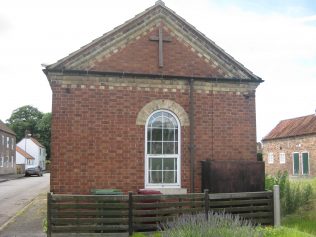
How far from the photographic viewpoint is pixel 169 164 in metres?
12.0

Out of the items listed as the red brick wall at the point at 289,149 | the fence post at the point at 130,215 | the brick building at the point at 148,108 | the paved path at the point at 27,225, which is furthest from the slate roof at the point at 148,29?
the red brick wall at the point at 289,149

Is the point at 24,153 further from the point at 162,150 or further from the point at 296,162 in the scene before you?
the point at 162,150

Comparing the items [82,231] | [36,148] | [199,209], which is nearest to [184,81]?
[199,209]

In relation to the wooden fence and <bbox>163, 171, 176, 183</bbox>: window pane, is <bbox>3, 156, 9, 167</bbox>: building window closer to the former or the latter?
<bbox>163, 171, 176, 183</bbox>: window pane

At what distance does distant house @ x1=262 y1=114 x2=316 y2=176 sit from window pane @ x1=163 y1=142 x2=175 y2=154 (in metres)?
22.6

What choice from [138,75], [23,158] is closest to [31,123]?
[23,158]

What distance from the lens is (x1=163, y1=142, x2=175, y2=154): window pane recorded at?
11977 millimetres

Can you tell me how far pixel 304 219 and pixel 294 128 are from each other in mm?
25532

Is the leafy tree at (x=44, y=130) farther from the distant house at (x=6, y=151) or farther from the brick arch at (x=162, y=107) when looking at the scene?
the brick arch at (x=162, y=107)

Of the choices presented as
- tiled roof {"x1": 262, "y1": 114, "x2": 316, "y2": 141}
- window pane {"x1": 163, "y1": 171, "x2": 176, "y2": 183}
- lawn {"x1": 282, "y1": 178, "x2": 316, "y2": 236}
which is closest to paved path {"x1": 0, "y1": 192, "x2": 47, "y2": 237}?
window pane {"x1": 163, "y1": 171, "x2": 176, "y2": 183}

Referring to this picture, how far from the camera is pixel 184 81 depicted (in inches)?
483

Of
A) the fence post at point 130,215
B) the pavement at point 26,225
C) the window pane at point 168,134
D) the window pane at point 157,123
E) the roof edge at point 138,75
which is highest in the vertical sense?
the roof edge at point 138,75

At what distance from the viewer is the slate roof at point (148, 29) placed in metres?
11.8

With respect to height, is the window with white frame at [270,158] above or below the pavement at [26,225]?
above
